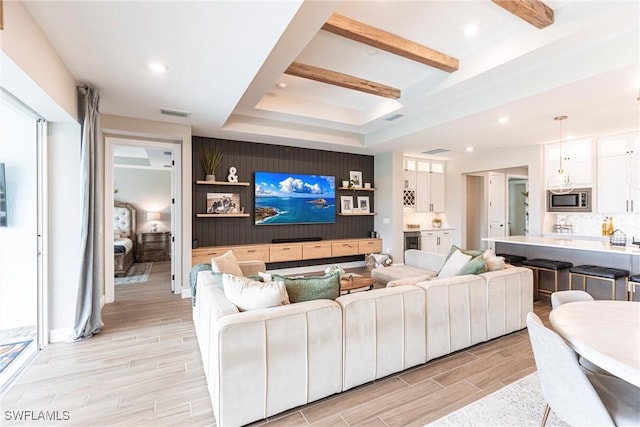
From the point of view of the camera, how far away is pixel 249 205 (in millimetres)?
5926

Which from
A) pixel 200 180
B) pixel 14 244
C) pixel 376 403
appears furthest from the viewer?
pixel 200 180

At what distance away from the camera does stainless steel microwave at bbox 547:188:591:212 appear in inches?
218

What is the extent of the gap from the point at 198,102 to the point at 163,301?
2.90 m

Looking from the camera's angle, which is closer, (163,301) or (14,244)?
(14,244)

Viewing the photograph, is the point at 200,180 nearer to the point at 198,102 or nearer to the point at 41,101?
the point at 198,102

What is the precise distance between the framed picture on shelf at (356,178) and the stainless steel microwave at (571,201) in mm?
3784

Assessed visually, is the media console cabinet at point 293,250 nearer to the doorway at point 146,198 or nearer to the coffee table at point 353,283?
the coffee table at point 353,283

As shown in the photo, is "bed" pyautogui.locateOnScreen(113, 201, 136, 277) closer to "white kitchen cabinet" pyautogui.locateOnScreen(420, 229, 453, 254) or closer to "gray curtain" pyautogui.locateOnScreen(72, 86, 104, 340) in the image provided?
"gray curtain" pyautogui.locateOnScreen(72, 86, 104, 340)

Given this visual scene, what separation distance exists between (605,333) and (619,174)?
5.34 metres

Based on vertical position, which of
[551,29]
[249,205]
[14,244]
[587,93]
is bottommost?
[14,244]

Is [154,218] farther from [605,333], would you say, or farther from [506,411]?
[605,333]

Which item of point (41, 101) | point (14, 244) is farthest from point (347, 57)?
point (14, 244)

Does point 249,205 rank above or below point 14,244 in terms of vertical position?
above
